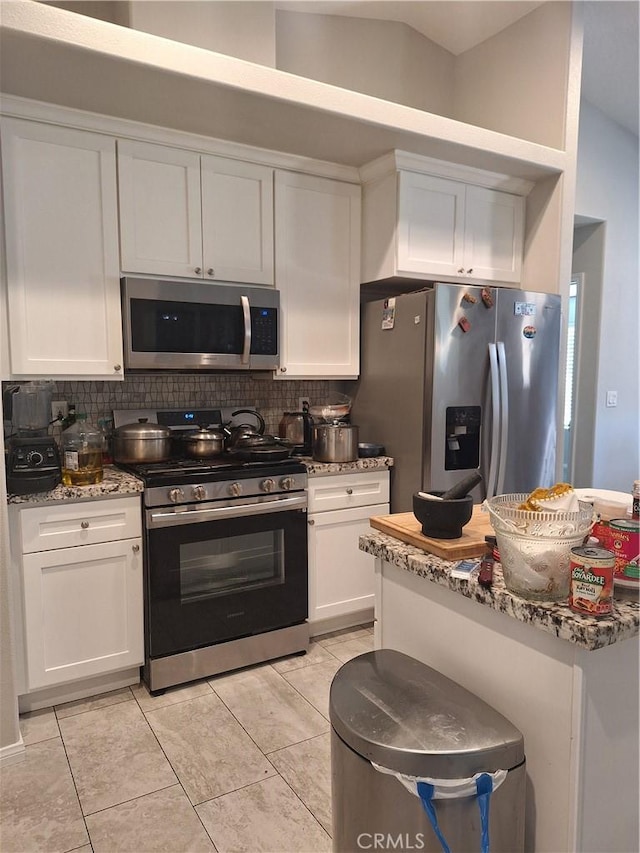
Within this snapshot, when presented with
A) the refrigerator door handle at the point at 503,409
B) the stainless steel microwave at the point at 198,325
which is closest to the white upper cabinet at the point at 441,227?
the refrigerator door handle at the point at 503,409

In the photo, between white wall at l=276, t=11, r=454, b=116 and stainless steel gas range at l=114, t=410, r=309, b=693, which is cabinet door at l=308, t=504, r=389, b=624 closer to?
stainless steel gas range at l=114, t=410, r=309, b=693

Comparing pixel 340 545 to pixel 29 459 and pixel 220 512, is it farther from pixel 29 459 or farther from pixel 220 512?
pixel 29 459

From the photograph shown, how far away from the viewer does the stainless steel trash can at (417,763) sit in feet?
3.43

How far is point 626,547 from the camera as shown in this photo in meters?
1.11

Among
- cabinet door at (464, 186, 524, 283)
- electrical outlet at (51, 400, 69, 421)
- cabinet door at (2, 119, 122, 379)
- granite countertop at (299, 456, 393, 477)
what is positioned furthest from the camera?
cabinet door at (464, 186, 524, 283)

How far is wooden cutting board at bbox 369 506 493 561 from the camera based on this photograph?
1.35 metres

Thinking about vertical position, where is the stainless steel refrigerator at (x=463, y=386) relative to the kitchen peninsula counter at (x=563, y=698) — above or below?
above

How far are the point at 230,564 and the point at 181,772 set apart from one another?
0.82 meters

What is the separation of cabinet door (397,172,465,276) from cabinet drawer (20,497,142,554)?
1722 millimetres

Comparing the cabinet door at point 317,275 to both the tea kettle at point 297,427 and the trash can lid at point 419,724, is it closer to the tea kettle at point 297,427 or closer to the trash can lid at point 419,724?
the tea kettle at point 297,427

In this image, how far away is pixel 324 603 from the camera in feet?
9.34

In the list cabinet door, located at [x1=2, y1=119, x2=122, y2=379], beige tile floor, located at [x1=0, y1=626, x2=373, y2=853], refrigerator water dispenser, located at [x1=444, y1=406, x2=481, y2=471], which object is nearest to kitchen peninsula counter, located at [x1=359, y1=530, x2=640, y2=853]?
beige tile floor, located at [x1=0, y1=626, x2=373, y2=853]

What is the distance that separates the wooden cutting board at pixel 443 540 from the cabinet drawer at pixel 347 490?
3.81 feet

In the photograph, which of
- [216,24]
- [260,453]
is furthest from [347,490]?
[216,24]
